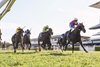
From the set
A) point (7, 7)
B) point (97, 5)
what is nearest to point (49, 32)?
point (7, 7)

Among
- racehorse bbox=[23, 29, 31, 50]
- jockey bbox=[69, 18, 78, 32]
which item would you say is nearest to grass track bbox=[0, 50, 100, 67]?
jockey bbox=[69, 18, 78, 32]

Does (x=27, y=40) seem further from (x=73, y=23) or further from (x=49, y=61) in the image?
(x=49, y=61)

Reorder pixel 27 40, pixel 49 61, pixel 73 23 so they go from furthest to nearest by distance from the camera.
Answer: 1. pixel 27 40
2. pixel 73 23
3. pixel 49 61

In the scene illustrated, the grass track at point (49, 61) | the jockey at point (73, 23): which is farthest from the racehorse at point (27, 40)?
the grass track at point (49, 61)

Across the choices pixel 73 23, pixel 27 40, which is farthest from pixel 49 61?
pixel 27 40

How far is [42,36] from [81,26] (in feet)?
32.9

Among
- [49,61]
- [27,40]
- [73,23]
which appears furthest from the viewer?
[27,40]

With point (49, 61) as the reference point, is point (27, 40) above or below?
above

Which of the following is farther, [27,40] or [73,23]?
[27,40]

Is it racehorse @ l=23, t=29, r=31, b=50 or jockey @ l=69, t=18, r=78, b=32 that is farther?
racehorse @ l=23, t=29, r=31, b=50

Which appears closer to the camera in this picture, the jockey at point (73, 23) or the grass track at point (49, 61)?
the grass track at point (49, 61)

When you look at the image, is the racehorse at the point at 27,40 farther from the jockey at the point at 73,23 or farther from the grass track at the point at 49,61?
the grass track at the point at 49,61

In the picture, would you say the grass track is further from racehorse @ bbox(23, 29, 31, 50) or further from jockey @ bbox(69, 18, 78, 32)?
racehorse @ bbox(23, 29, 31, 50)

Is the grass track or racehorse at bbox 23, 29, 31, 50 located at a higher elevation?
racehorse at bbox 23, 29, 31, 50
